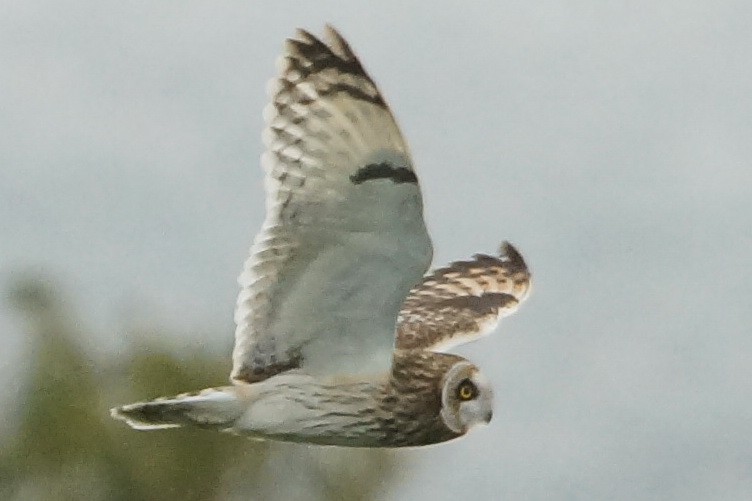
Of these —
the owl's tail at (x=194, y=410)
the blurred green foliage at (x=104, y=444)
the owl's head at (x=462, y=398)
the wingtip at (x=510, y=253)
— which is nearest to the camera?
the owl's tail at (x=194, y=410)

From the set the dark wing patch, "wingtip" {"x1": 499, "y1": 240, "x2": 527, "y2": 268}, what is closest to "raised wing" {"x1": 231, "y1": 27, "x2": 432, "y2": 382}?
the dark wing patch

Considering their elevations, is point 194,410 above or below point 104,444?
above

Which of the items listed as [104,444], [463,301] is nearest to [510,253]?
[463,301]

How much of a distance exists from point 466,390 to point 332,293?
53 cm

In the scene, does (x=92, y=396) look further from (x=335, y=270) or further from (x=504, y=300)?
(x=335, y=270)

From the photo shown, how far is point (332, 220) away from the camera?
210 inches

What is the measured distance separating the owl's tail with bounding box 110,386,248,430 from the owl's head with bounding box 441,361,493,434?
0.56 metres

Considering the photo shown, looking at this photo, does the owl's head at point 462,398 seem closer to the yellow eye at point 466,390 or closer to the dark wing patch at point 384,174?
the yellow eye at point 466,390

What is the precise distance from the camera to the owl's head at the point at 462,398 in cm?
576

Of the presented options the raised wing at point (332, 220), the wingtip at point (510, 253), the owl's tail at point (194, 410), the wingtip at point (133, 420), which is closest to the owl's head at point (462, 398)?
the raised wing at point (332, 220)

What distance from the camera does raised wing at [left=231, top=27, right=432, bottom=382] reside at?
5227 millimetres

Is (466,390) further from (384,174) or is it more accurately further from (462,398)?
(384,174)

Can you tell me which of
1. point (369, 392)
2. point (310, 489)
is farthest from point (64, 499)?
point (369, 392)

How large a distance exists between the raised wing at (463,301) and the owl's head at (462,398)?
558mm
